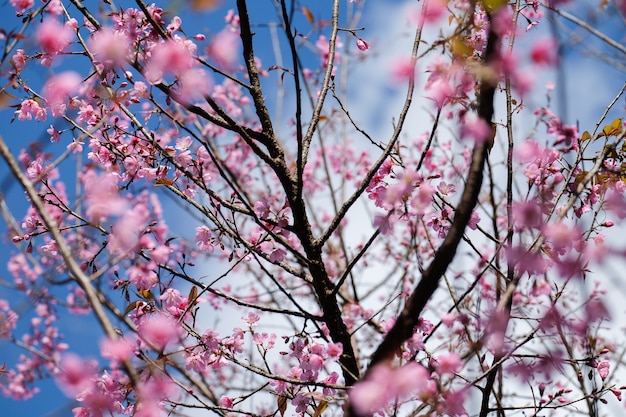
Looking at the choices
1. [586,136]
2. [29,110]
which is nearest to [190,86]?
[29,110]

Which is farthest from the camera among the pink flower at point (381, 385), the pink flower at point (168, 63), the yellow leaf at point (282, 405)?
the yellow leaf at point (282, 405)

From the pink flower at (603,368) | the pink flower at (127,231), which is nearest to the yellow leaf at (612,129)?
the pink flower at (603,368)

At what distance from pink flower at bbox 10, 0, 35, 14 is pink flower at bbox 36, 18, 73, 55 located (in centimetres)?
33

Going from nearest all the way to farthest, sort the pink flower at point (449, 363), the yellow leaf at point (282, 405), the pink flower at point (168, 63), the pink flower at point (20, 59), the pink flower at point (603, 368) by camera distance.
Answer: the pink flower at point (449, 363) < the pink flower at point (168, 63) < the yellow leaf at point (282, 405) < the pink flower at point (20, 59) < the pink flower at point (603, 368)

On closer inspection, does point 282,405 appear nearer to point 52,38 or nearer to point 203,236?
point 203,236

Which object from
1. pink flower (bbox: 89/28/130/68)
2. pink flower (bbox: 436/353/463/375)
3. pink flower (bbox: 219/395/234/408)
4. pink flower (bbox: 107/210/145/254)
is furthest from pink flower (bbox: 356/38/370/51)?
pink flower (bbox: 219/395/234/408)

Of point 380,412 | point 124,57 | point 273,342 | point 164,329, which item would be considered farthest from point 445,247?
point 124,57

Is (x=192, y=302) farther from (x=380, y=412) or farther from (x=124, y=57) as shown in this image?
(x=124, y=57)

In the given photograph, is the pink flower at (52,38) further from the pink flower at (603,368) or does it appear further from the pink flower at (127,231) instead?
the pink flower at (603,368)

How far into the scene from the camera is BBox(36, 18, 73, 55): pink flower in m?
2.70

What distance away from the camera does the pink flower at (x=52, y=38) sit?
2.70 meters

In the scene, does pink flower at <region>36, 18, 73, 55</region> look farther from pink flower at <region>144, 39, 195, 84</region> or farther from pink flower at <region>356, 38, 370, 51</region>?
pink flower at <region>356, 38, 370, 51</region>

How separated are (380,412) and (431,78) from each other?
1.62 m

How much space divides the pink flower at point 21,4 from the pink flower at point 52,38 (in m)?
0.33
